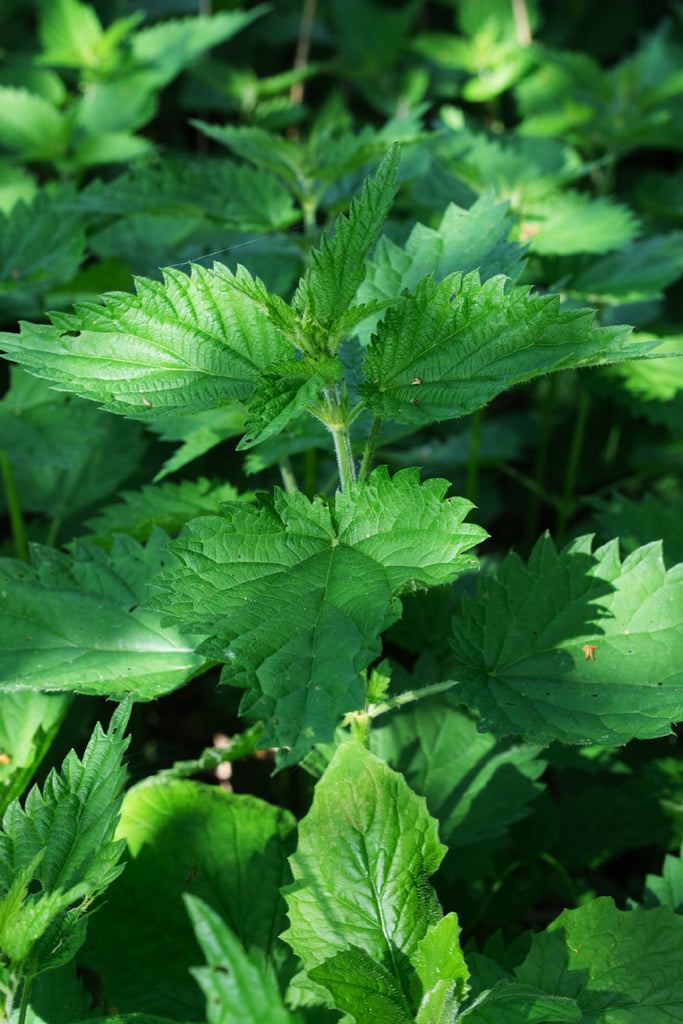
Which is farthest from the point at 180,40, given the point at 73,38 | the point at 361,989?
the point at 361,989

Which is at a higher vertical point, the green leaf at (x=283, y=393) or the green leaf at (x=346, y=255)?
the green leaf at (x=346, y=255)

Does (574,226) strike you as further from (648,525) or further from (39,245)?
(39,245)

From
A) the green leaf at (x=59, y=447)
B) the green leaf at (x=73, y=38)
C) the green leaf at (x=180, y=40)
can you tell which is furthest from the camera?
the green leaf at (x=73, y=38)

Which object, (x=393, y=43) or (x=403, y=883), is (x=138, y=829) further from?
(x=393, y=43)

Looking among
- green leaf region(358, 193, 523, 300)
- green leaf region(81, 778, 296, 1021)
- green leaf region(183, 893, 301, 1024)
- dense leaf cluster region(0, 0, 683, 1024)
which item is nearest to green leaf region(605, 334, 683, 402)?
dense leaf cluster region(0, 0, 683, 1024)

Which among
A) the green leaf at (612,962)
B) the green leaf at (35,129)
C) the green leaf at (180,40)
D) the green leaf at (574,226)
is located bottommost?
the green leaf at (612,962)

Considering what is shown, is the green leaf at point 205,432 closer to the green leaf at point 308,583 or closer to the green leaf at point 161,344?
the green leaf at point 161,344

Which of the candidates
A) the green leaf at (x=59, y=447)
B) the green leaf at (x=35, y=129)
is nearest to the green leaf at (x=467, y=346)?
the green leaf at (x=59, y=447)

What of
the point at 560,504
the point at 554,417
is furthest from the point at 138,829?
the point at 554,417
